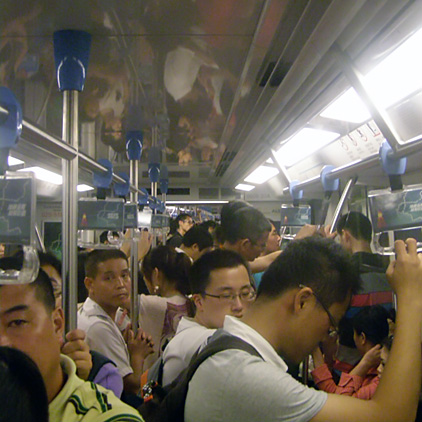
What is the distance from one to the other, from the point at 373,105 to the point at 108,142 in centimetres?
199

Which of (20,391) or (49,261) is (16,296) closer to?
(20,391)

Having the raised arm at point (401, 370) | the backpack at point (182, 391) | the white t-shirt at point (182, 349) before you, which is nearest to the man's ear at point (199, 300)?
the white t-shirt at point (182, 349)

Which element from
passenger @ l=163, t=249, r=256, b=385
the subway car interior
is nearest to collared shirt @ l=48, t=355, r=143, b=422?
the subway car interior

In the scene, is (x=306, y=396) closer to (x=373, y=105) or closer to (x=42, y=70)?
(x=373, y=105)

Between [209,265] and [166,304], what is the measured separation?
82 cm

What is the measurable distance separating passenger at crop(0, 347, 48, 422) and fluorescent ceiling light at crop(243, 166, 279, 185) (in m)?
3.79

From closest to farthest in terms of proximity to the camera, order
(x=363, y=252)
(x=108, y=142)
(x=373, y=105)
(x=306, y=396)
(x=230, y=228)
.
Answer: (x=306, y=396) → (x=373, y=105) → (x=363, y=252) → (x=230, y=228) → (x=108, y=142)

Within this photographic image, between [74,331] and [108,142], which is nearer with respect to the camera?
[74,331]

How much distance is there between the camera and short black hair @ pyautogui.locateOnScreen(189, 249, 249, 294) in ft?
6.47

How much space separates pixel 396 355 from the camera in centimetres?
107

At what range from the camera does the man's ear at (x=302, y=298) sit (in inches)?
46.6

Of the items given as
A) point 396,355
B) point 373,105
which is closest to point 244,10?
point 373,105

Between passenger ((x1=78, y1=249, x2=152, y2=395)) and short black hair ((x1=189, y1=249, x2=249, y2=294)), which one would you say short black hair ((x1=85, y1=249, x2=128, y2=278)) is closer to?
passenger ((x1=78, y1=249, x2=152, y2=395))

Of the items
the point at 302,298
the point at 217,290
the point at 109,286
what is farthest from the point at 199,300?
the point at 302,298
